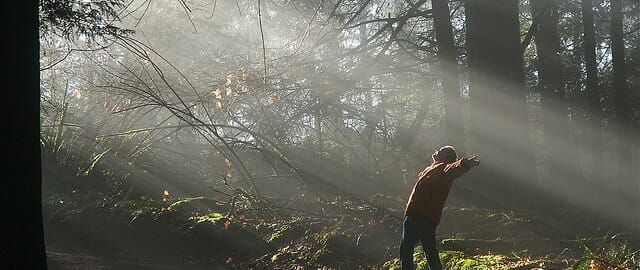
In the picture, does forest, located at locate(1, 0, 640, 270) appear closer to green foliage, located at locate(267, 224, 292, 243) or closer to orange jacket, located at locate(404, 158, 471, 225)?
green foliage, located at locate(267, 224, 292, 243)

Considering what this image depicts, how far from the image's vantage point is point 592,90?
2164 centimetres

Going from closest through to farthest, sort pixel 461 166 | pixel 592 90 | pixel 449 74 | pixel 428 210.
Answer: pixel 461 166 < pixel 428 210 < pixel 449 74 < pixel 592 90

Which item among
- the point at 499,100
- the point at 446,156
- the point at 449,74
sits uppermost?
the point at 449,74

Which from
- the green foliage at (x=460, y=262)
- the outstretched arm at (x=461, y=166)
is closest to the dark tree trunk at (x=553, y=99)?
the green foliage at (x=460, y=262)

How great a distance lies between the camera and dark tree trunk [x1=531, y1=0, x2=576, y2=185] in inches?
835

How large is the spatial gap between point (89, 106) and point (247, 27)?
5698mm

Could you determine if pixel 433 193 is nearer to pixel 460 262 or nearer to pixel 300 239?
pixel 460 262

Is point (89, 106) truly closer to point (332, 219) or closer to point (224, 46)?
point (224, 46)

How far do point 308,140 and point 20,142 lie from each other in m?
13.9

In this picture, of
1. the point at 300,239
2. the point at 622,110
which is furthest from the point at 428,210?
the point at 622,110

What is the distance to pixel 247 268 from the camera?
11.5 meters

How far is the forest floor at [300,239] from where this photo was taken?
965 cm

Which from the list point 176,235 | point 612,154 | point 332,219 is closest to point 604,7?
point 612,154

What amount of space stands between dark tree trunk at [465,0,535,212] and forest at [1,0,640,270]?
0.13ft
